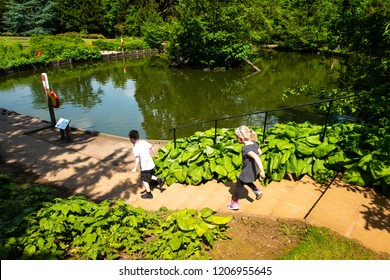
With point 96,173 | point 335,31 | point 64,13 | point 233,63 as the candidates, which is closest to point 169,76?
point 233,63

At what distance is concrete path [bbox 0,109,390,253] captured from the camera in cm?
404

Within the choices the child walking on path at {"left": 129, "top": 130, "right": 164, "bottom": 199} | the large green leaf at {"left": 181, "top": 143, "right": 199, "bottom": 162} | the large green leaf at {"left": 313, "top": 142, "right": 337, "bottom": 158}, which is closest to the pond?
the large green leaf at {"left": 181, "top": 143, "right": 199, "bottom": 162}

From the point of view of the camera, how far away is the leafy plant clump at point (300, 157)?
472 cm

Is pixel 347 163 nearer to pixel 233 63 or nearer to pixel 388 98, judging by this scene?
pixel 388 98

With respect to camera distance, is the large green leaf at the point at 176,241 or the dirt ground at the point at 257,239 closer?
the large green leaf at the point at 176,241

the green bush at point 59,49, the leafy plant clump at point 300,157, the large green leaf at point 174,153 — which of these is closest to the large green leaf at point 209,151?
the leafy plant clump at point 300,157

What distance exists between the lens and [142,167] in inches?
221

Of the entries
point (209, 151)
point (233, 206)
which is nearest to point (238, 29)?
point (209, 151)

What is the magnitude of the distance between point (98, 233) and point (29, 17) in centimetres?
5471

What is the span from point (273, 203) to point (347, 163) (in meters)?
1.55

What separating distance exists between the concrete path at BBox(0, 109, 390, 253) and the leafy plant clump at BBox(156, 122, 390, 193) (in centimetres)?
19

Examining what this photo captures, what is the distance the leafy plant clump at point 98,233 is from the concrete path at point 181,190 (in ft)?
3.31

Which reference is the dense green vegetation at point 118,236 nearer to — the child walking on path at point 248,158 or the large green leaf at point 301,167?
the child walking on path at point 248,158

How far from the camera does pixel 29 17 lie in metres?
46.9
